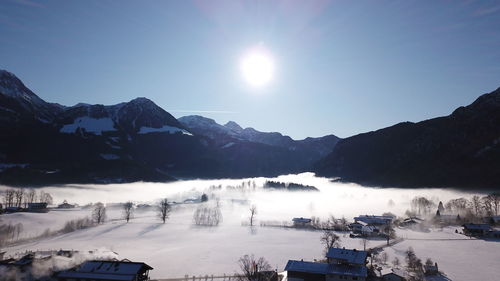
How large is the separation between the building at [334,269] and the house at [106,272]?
2880cm

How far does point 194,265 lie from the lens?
265 ft

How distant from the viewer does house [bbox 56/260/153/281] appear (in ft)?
206

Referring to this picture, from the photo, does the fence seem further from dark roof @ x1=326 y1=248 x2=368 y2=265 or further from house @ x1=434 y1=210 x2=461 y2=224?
house @ x1=434 y1=210 x2=461 y2=224

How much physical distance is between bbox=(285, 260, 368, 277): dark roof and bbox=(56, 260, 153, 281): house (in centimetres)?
2880

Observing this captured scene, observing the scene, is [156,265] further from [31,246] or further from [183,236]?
[31,246]

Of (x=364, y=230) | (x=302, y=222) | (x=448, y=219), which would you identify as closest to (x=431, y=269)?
(x=364, y=230)

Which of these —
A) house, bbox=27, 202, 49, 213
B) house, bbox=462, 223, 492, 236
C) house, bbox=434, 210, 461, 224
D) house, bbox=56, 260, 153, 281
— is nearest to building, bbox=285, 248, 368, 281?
house, bbox=56, 260, 153, 281

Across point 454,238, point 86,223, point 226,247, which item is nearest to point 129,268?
point 226,247

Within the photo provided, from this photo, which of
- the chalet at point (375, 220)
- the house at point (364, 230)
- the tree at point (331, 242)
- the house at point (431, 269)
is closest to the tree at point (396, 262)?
the house at point (431, 269)

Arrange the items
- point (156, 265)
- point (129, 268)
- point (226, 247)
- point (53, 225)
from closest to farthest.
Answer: point (129, 268), point (156, 265), point (226, 247), point (53, 225)

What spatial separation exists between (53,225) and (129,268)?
9653 cm

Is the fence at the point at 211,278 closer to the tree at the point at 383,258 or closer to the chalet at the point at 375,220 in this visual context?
the tree at the point at 383,258

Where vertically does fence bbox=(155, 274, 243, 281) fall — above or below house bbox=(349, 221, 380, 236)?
below

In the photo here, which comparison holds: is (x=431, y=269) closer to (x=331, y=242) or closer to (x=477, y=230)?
(x=331, y=242)
